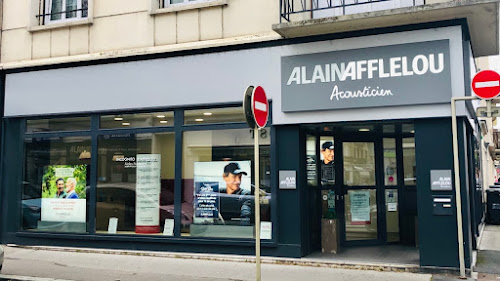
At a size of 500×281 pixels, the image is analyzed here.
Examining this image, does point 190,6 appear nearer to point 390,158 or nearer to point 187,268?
point 187,268

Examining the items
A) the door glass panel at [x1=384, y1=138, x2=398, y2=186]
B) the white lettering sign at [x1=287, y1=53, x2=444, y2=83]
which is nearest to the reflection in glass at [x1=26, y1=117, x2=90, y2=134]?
the white lettering sign at [x1=287, y1=53, x2=444, y2=83]

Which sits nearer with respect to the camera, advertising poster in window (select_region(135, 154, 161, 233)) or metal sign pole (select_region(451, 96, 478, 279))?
metal sign pole (select_region(451, 96, 478, 279))

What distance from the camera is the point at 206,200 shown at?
9641 millimetres

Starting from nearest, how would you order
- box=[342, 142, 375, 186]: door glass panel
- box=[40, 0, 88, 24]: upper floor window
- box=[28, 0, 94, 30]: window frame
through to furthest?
box=[342, 142, 375, 186]: door glass panel → box=[28, 0, 94, 30]: window frame → box=[40, 0, 88, 24]: upper floor window

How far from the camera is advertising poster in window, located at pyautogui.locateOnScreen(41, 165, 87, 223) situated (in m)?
10.6

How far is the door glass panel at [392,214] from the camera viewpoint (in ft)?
34.4

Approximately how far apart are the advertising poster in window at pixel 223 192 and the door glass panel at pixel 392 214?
328 cm

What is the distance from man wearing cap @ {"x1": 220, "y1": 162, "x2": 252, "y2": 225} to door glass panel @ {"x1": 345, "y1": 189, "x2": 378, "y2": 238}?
94.9 inches

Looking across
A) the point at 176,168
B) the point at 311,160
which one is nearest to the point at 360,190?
the point at 311,160

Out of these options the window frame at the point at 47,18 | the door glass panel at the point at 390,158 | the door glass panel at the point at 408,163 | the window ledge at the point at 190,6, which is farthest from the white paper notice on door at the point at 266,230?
the window frame at the point at 47,18

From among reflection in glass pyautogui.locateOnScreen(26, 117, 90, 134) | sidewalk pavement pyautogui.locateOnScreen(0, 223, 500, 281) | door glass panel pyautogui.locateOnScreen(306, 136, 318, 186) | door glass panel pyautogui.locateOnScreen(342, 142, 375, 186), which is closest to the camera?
sidewalk pavement pyautogui.locateOnScreen(0, 223, 500, 281)

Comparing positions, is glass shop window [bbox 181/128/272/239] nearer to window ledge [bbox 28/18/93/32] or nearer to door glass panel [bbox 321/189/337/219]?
door glass panel [bbox 321/189/337/219]

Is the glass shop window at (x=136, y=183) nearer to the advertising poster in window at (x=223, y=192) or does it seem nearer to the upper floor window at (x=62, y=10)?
the advertising poster in window at (x=223, y=192)

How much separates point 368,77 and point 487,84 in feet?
6.36
